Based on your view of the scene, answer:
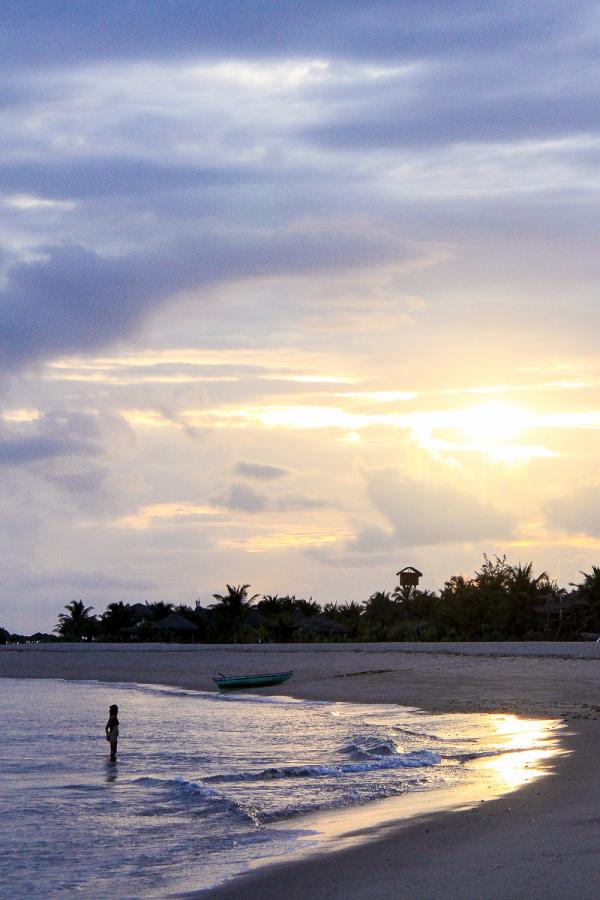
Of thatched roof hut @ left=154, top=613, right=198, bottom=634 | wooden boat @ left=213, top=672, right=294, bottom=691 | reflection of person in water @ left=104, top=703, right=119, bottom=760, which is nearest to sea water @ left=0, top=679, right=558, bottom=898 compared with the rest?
reflection of person in water @ left=104, top=703, right=119, bottom=760

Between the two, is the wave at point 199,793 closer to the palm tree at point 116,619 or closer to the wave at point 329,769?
the wave at point 329,769

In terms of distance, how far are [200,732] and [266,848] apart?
15.2m

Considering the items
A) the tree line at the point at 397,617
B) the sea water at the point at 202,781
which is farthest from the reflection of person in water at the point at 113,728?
the tree line at the point at 397,617

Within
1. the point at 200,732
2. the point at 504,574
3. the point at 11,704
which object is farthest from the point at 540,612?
the point at 200,732

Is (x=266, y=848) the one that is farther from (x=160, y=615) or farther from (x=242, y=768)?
(x=160, y=615)

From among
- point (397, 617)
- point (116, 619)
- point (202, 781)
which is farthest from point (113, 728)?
point (116, 619)

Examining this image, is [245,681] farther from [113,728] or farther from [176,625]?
[176,625]

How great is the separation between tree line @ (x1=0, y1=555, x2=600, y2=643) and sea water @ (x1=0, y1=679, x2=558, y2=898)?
24.8 meters

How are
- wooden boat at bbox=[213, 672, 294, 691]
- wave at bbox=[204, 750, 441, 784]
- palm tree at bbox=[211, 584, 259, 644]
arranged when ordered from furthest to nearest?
palm tree at bbox=[211, 584, 259, 644]
wooden boat at bbox=[213, 672, 294, 691]
wave at bbox=[204, 750, 441, 784]

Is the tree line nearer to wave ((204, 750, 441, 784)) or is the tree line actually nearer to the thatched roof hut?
the thatched roof hut

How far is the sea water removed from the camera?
12297 millimetres

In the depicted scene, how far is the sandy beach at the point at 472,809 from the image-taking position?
9.39 metres

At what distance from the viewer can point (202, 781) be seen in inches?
741

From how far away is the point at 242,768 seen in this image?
2039 cm
